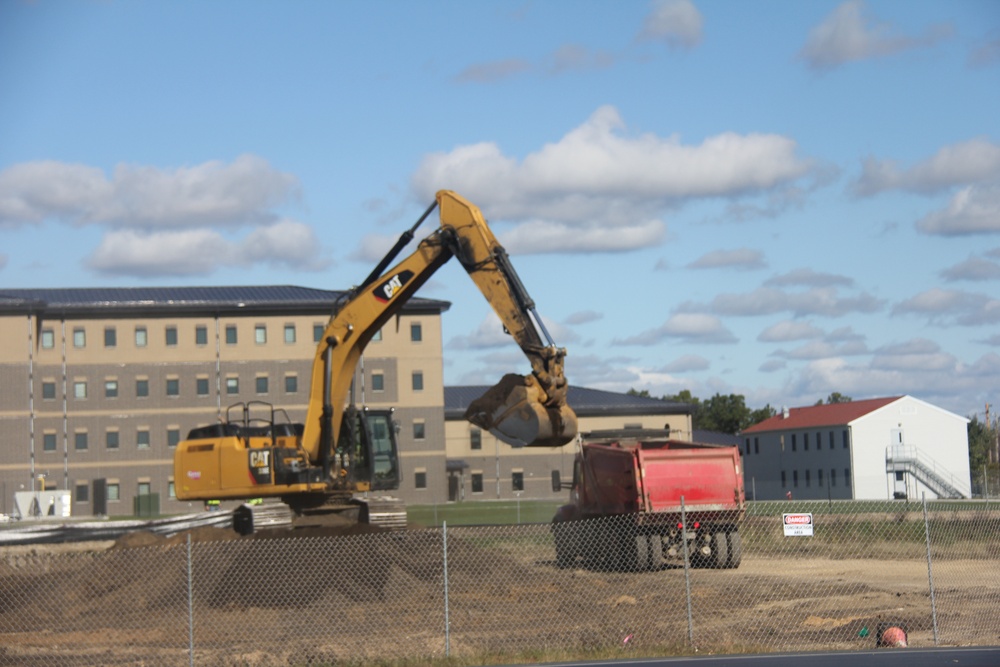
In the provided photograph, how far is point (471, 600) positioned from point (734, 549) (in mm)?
7964

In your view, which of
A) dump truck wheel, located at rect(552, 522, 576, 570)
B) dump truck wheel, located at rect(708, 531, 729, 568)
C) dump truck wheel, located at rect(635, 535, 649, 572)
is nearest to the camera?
dump truck wheel, located at rect(635, 535, 649, 572)

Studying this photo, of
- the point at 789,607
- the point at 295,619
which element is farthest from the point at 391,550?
the point at 789,607

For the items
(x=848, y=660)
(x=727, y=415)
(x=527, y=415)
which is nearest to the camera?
(x=848, y=660)

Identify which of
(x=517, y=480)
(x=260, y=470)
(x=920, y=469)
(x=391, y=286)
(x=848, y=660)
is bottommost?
(x=848, y=660)

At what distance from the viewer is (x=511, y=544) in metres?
33.6

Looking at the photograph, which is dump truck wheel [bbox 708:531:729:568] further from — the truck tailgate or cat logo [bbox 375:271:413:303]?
cat logo [bbox 375:271:413:303]

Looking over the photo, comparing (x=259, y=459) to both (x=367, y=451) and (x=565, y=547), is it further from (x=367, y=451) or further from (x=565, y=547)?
(x=565, y=547)

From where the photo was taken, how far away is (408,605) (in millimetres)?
22125

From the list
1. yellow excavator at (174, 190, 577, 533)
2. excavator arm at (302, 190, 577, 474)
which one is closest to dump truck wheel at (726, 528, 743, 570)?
yellow excavator at (174, 190, 577, 533)

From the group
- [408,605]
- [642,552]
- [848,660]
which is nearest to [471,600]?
[408,605]

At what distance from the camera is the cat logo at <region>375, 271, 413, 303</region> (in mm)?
24328

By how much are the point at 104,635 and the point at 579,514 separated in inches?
537

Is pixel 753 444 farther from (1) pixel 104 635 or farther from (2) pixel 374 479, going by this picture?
(1) pixel 104 635

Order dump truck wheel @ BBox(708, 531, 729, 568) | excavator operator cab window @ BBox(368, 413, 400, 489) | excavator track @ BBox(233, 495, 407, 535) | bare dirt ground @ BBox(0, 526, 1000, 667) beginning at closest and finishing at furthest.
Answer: bare dirt ground @ BBox(0, 526, 1000, 667), excavator track @ BBox(233, 495, 407, 535), excavator operator cab window @ BBox(368, 413, 400, 489), dump truck wheel @ BBox(708, 531, 729, 568)
